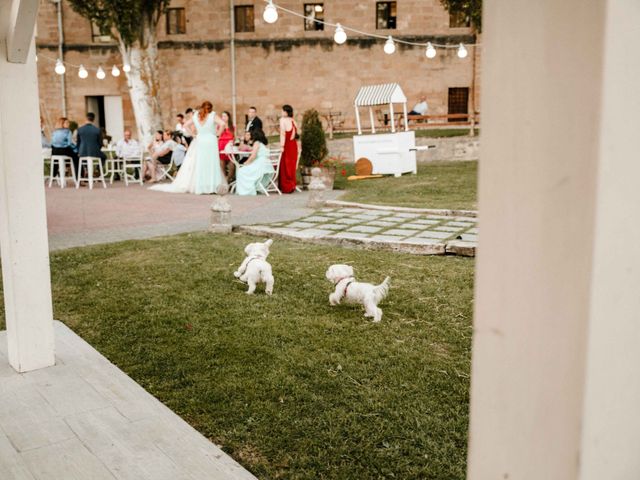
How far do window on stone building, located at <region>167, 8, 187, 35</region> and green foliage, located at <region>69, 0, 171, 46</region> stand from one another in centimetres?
896

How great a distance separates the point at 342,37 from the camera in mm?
14688

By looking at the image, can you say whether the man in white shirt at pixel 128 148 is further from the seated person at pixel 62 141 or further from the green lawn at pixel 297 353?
the green lawn at pixel 297 353

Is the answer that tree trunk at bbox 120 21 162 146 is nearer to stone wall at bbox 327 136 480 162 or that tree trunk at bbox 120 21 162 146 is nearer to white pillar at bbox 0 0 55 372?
stone wall at bbox 327 136 480 162

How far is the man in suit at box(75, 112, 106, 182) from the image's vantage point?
14898 millimetres

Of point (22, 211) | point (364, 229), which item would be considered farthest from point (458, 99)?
point (22, 211)

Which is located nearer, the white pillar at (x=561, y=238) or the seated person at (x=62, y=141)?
the white pillar at (x=561, y=238)

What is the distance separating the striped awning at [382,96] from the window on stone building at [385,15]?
14133 mm

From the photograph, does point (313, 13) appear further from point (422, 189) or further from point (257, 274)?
point (257, 274)

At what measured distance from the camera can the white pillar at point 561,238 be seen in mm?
1003

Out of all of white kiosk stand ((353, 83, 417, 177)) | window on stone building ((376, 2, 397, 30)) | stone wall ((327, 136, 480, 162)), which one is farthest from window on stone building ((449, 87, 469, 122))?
white kiosk stand ((353, 83, 417, 177))

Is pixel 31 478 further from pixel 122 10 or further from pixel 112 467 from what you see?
pixel 122 10

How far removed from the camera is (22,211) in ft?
11.4

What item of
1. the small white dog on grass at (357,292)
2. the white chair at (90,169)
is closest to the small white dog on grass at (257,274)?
the small white dog on grass at (357,292)

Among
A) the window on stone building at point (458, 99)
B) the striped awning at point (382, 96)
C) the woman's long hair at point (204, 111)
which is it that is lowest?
the woman's long hair at point (204, 111)
